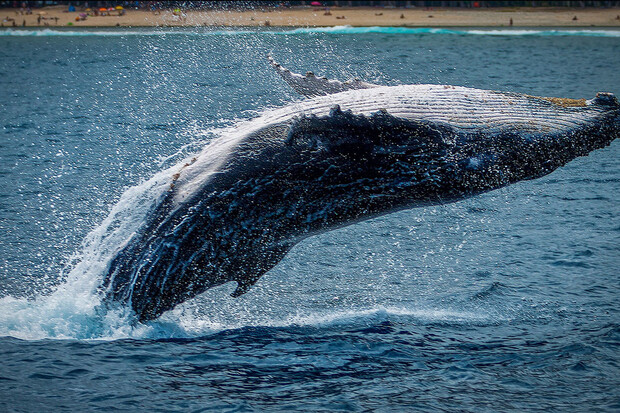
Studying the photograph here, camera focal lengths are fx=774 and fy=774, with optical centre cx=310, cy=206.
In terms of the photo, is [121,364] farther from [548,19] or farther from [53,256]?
[548,19]

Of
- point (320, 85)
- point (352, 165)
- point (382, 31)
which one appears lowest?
point (352, 165)

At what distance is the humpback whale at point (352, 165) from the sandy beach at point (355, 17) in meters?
70.5

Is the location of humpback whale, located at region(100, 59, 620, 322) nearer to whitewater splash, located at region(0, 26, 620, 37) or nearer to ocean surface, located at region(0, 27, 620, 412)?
ocean surface, located at region(0, 27, 620, 412)

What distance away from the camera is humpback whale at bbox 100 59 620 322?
9656 millimetres

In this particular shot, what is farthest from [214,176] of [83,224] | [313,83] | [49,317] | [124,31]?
[124,31]

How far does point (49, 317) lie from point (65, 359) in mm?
1358

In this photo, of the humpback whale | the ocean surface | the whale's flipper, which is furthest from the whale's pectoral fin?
the whale's flipper

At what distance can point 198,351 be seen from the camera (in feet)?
35.3

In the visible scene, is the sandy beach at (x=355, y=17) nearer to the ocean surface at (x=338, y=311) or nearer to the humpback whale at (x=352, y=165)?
the ocean surface at (x=338, y=311)

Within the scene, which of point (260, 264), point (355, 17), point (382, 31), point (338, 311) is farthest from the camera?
point (355, 17)

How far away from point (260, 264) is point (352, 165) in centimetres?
191

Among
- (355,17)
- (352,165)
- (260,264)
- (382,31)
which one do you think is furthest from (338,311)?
(355,17)

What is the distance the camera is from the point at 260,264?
410 inches

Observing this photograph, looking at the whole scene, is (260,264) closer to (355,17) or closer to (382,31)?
(382,31)
